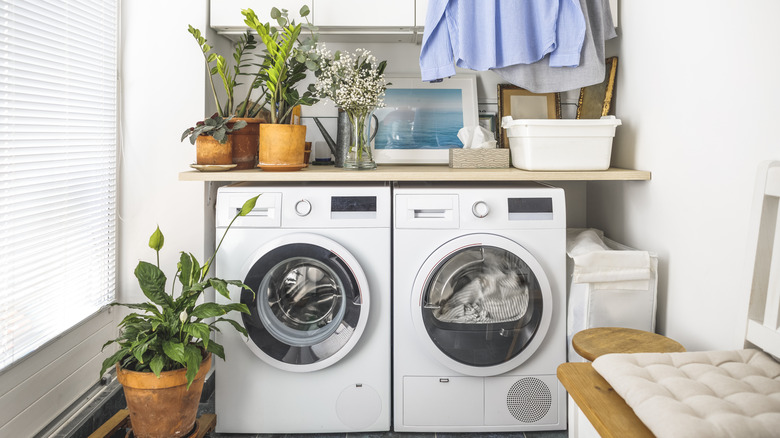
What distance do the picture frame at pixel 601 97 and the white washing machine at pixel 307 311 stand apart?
1105 millimetres

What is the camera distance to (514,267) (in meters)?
1.97

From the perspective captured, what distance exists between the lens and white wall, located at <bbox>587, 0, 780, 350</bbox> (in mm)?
1479

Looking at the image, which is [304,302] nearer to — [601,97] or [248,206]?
[248,206]

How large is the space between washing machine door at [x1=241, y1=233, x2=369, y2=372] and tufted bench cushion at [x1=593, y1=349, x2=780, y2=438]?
92cm

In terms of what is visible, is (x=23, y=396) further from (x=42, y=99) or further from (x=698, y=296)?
(x=698, y=296)

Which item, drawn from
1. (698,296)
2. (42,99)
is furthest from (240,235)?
(698,296)

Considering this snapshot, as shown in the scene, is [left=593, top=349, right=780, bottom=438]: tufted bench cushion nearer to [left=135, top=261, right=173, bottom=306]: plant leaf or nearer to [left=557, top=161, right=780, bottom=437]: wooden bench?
[left=557, top=161, right=780, bottom=437]: wooden bench

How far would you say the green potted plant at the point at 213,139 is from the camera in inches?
79.6

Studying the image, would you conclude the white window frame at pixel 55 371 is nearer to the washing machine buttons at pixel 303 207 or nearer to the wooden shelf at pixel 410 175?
the wooden shelf at pixel 410 175

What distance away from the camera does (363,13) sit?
2.30m

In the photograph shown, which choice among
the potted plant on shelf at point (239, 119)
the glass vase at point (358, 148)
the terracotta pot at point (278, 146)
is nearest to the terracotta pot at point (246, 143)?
the potted plant on shelf at point (239, 119)

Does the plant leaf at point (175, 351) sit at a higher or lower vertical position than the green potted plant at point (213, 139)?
lower

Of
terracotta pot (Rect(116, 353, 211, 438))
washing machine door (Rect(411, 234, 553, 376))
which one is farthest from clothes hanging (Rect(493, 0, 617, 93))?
terracotta pot (Rect(116, 353, 211, 438))

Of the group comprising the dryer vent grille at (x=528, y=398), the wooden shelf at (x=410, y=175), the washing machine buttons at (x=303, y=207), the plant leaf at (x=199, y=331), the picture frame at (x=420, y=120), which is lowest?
the dryer vent grille at (x=528, y=398)
